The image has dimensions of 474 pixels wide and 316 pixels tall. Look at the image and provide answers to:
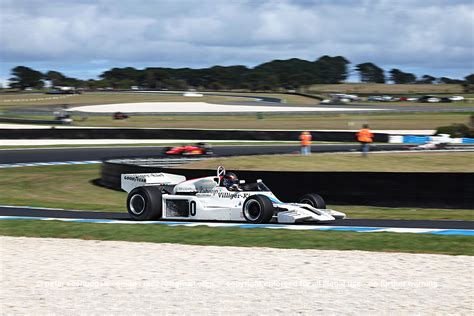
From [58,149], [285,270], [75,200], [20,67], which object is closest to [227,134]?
[58,149]

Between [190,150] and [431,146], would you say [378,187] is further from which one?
[190,150]

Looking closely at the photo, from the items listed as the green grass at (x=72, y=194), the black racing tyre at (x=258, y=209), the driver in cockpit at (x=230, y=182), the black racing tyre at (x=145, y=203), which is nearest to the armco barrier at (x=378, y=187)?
the green grass at (x=72, y=194)

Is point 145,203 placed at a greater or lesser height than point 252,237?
greater

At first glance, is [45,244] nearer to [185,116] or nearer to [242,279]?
[242,279]

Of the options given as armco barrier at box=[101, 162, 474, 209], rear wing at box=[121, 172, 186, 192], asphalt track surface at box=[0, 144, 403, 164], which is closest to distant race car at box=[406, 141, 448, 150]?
asphalt track surface at box=[0, 144, 403, 164]

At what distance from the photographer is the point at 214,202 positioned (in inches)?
556

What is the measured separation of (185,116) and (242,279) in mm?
57743

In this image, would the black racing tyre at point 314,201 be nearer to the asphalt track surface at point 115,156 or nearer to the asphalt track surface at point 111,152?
the asphalt track surface at point 115,156

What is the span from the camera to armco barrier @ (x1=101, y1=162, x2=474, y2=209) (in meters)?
15.6

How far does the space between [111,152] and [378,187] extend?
788 inches

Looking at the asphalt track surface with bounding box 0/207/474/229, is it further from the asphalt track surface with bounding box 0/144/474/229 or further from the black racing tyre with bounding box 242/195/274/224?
the black racing tyre with bounding box 242/195/274/224

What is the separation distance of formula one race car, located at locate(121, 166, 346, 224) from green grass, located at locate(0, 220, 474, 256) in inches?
40.3

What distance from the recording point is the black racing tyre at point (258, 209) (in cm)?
1341

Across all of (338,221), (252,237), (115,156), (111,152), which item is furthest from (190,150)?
(252,237)
